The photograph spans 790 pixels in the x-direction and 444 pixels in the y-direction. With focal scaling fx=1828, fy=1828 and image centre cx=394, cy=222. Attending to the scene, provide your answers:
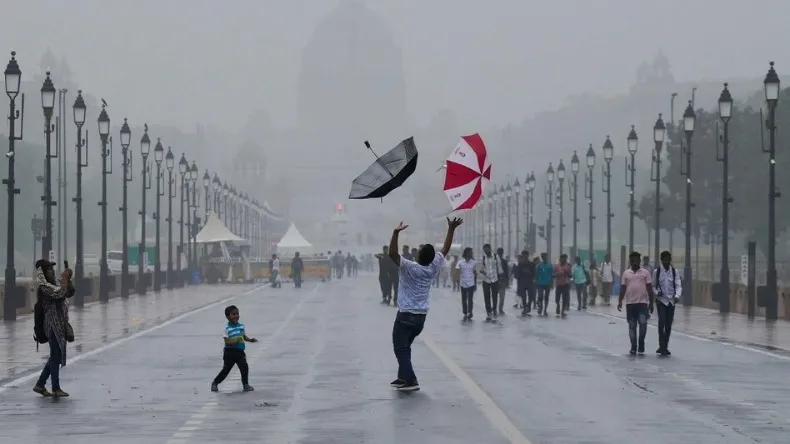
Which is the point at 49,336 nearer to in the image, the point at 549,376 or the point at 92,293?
the point at 549,376

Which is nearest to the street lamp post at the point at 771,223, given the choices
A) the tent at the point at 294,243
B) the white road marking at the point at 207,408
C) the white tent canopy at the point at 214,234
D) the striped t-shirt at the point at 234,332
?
the white road marking at the point at 207,408

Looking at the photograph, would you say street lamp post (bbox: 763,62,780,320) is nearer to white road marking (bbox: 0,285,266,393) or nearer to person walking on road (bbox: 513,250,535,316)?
person walking on road (bbox: 513,250,535,316)

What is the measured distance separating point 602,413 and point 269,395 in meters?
4.18

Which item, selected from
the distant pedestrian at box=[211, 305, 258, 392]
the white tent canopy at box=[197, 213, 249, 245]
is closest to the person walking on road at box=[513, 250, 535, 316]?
the distant pedestrian at box=[211, 305, 258, 392]

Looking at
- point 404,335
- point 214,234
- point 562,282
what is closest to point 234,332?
point 404,335

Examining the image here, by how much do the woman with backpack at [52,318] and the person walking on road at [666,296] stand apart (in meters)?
11.9

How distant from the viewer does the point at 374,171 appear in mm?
21078

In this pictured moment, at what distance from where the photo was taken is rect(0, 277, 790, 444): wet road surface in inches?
674

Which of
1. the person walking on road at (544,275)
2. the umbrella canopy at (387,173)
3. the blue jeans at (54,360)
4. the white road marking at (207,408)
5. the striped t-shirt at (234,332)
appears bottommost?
the white road marking at (207,408)

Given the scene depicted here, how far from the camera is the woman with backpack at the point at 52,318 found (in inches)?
824

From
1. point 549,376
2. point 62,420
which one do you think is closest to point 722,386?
point 549,376

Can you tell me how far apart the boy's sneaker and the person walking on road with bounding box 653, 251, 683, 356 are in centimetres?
886

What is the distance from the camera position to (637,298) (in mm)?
30250

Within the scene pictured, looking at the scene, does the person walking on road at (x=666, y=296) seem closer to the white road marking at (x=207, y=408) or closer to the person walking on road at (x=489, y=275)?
the white road marking at (x=207, y=408)
